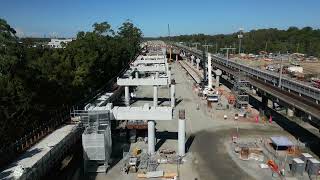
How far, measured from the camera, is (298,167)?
3878 centimetres

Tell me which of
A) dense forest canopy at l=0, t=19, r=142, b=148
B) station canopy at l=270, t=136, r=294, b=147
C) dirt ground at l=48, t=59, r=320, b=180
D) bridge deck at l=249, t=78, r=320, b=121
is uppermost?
dense forest canopy at l=0, t=19, r=142, b=148

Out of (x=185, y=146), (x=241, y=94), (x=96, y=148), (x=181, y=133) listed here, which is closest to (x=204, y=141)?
(x=185, y=146)

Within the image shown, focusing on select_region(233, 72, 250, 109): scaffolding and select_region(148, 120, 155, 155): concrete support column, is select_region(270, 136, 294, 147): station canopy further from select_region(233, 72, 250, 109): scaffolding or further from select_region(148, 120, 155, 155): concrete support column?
select_region(233, 72, 250, 109): scaffolding

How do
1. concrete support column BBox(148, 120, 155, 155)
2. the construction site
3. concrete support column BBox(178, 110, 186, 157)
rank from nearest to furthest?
1. the construction site
2. concrete support column BBox(178, 110, 186, 157)
3. concrete support column BBox(148, 120, 155, 155)

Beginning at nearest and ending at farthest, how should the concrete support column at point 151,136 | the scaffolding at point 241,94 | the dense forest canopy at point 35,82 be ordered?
the dense forest canopy at point 35,82 < the concrete support column at point 151,136 < the scaffolding at point 241,94

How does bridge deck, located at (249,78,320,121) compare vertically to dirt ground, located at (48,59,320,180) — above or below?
above

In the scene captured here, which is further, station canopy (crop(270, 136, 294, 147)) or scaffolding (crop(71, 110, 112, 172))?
station canopy (crop(270, 136, 294, 147))

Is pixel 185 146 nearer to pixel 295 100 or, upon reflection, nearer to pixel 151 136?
pixel 151 136

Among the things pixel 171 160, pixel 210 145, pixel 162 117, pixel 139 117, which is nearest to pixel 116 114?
pixel 139 117

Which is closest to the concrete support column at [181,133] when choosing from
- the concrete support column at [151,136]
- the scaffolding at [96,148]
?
the concrete support column at [151,136]

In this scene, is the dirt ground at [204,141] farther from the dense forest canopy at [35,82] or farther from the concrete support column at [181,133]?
the dense forest canopy at [35,82]

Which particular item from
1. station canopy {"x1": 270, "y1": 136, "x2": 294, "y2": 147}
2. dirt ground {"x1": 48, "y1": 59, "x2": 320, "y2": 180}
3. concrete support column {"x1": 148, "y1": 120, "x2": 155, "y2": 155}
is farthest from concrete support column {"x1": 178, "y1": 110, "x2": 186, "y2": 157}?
station canopy {"x1": 270, "y1": 136, "x2": 294, "y2": 147}

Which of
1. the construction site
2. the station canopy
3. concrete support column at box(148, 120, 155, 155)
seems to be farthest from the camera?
the station canopy

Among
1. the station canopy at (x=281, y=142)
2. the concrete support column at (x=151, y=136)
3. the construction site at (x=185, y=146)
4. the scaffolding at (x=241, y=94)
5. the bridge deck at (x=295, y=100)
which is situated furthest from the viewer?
the scaffolding at (x=241, y=94)
